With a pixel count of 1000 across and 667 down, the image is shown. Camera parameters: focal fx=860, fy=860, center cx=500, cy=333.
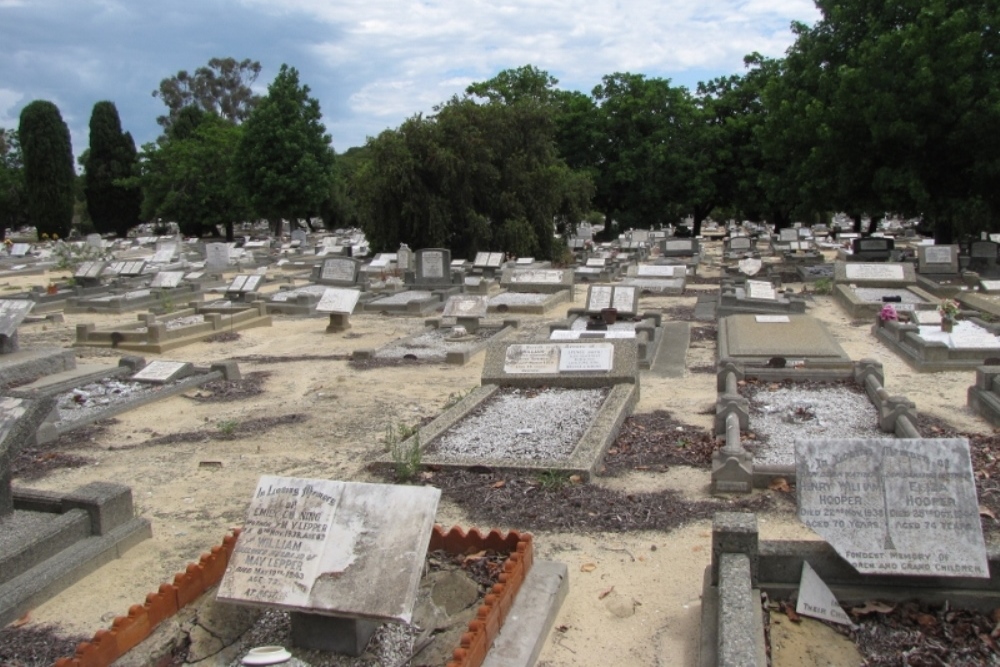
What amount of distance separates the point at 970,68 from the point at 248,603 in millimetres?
23129

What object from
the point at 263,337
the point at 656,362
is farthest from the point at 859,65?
the point at 263,337

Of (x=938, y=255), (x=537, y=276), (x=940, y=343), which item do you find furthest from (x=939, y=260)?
(x=940, y=343)

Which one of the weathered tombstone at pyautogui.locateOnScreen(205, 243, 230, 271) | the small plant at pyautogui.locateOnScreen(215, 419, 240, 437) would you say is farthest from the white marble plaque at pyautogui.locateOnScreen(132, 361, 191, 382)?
the weathered tombstone at pyautogui.locateOnScreen(205, 243, 230, 271)

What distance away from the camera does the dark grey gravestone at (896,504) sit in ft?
14.4

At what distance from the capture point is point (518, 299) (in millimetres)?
20234

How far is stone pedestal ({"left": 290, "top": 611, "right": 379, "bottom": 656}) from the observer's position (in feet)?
13.4

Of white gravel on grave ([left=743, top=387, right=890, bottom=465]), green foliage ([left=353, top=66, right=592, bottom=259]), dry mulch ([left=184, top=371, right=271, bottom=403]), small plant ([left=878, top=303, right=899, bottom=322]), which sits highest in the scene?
green foliage ([left=353, top=66, right=592, bottom=259])

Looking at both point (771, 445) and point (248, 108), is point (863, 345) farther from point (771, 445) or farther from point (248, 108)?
point (248, 108)

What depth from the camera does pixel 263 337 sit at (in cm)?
1652

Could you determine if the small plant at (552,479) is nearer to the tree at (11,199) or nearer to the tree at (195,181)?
the tree at (195,181)

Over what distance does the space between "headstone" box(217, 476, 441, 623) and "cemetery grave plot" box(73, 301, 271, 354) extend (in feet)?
37.8

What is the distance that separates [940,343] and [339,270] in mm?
16123

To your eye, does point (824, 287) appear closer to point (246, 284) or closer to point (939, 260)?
point (939, 260)

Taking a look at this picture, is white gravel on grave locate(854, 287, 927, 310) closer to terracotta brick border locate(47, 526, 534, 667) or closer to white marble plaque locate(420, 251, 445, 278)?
white marble plaque locate(420, 251, 445, 278)
